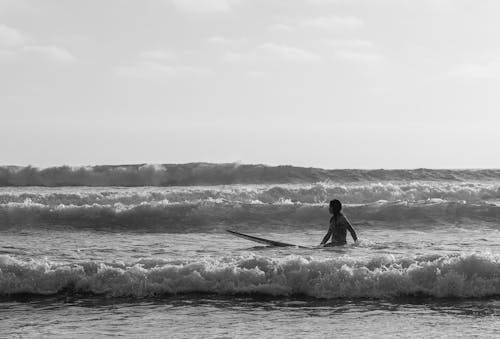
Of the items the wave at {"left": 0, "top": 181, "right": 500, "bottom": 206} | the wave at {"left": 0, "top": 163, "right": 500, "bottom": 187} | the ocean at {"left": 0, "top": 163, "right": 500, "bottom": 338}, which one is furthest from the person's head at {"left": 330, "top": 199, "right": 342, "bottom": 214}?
the wave at {"left": 0, "top": 163, "right": 500, "bottom": 187}

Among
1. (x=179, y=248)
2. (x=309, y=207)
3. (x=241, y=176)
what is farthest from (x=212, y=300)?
(x=241, y=176)

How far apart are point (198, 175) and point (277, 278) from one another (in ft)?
80.3

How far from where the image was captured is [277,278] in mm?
10961

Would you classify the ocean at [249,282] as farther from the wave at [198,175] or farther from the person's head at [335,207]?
the wave at [198,175]

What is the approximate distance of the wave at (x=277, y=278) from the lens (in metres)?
10.6

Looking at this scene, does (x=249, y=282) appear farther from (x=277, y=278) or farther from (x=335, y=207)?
(x=335, y=207)

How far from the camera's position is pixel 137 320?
30.5 ft

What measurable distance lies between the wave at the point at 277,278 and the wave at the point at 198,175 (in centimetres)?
2194

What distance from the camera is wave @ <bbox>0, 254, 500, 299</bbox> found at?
1061 centimetres

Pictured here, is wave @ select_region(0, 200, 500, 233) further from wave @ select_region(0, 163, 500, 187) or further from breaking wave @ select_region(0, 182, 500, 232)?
wave @ select_region(0, 163, 500, 187)

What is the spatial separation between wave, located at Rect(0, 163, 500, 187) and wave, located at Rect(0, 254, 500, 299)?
21.9 m

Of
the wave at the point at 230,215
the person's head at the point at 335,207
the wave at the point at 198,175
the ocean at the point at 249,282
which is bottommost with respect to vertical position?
the ocean at the point at 249,282

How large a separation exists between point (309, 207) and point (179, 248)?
650 centimetres

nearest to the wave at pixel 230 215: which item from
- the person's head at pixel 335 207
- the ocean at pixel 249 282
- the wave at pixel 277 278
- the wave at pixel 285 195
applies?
the ocean at pixel 249 282
